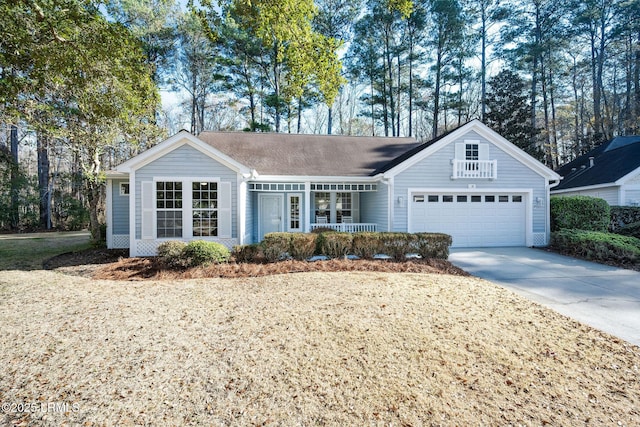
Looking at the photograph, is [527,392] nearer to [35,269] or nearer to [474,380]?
[474,380]

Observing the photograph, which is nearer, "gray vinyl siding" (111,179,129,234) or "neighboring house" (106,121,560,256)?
"neighboring house" (106,121,560,256)

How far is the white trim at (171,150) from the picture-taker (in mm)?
9312

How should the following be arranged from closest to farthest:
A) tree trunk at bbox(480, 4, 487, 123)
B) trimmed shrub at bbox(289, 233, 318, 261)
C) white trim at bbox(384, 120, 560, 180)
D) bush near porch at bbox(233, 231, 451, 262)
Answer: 1. trimmed shrub at bbox(289, 233, 318, 261)
2. bush near porch at bbox(233, 231, 451, 262)
3. white trim at bbox(384, 120, 560, 180)
4. tree trunk at bbox(480, 4, 487, 123)

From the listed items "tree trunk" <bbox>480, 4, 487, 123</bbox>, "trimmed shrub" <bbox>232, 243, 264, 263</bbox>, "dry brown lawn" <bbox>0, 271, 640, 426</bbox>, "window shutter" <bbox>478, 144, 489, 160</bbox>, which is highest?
"tree trunk" <bbox>480, 4, 487, 123</bbox>

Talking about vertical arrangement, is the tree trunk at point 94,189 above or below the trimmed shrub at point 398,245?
above

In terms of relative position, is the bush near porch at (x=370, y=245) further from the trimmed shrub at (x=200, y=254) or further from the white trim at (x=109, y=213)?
the white trim at (x=109, y=213)

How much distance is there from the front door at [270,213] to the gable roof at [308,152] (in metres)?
1.42

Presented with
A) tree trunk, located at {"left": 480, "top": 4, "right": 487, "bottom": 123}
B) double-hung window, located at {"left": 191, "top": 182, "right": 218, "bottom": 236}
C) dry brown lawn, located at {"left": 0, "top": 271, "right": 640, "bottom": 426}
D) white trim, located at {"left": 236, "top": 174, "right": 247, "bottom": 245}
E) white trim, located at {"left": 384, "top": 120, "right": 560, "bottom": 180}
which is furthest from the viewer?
tree trunk, located at {"left": 480, "top": 4, "right": 487, "bottom": 123}

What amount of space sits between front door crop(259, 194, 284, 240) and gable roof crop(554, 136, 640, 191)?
15.0 m

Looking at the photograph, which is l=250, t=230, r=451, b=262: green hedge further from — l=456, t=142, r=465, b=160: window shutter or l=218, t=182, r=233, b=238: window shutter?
l=456, t=142, r=465, b=160: window shutter

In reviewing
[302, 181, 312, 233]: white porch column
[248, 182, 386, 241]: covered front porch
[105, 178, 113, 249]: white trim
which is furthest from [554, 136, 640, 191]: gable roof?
[105, 178, 113, 249]: white trim

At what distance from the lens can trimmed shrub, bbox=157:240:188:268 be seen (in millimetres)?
8109

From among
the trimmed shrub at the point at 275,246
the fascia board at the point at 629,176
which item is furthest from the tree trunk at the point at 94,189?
the fascia board at the point at 629,176

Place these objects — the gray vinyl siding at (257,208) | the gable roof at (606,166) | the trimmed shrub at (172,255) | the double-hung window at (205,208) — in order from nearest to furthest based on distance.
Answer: the trimmed shrub at (172,255)
the double-hung window at (205,208)
the gray vinyl siding at (257,208)
the gable roof at (606,166)
